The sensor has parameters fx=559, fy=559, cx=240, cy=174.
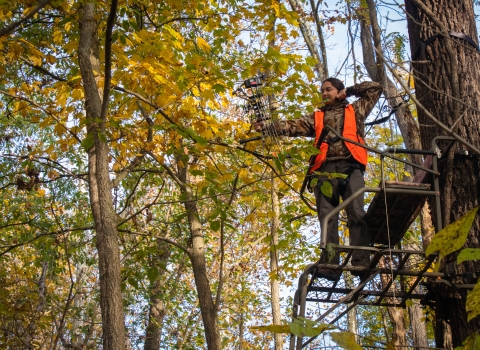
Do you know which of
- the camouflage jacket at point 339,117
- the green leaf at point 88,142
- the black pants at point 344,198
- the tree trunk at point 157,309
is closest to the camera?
the black pants at point 344,198

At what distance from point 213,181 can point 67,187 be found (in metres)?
5.53

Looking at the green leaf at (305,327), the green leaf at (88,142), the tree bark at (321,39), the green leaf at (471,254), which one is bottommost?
the green leaf at (305,327)

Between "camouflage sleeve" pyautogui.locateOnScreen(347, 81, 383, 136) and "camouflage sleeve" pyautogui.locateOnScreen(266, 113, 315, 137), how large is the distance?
432 millimetres

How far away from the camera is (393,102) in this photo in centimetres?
629

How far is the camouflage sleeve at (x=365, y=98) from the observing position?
15.6 ft

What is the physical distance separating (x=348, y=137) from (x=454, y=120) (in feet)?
2.60

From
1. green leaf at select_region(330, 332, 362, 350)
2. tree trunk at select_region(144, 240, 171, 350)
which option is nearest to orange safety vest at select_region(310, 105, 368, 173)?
green leaf at select_region(330, 332, 362, 350)

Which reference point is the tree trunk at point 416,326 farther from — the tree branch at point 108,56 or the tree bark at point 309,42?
the tree branch at point 108,56

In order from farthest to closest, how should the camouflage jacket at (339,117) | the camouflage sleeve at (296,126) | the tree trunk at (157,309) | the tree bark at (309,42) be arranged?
the tree trunk at (157,309), the tree bark at (309,42), the camouflage sleeve at (296,126), the camouflage jacket at (339,117)

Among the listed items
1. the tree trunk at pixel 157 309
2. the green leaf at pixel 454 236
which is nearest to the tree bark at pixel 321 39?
the tree trunk at pixel 157 309

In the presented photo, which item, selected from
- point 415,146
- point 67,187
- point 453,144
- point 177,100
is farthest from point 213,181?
point 67,187

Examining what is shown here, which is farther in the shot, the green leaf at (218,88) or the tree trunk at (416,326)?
the tree trunk at (416,326)

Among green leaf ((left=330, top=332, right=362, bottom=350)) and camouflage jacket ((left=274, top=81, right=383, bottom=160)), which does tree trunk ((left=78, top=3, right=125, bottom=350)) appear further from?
green leaf ((left=330, top=332, right=362, bottom=350))

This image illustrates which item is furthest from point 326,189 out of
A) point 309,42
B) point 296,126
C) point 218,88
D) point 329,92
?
point 309,42
